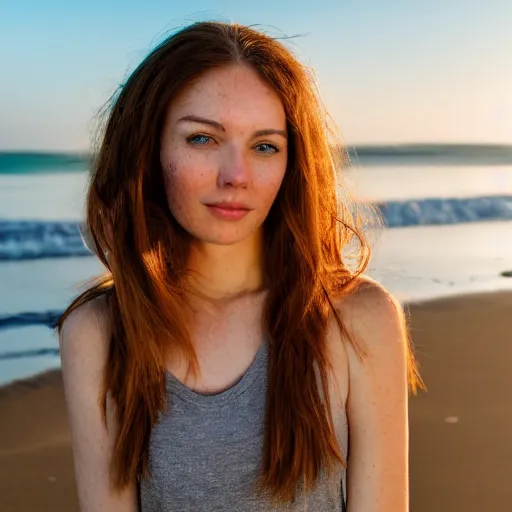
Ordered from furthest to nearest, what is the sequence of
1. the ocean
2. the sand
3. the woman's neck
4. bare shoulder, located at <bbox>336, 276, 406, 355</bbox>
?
the ocean → the sand → the woman's neck → bare shoulder, located at <bbox>336, 276, 406, 355</bbox>

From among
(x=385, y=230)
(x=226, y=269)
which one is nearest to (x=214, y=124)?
(x=226, y=269)

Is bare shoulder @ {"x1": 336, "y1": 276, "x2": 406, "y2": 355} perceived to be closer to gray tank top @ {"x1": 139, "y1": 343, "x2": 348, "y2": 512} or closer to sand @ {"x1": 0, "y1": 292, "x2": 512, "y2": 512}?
gray tank top @ {"x1": 139, "y1": 343, "x2": 348, "y2": 512}

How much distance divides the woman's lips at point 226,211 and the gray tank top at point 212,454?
0.40 meters

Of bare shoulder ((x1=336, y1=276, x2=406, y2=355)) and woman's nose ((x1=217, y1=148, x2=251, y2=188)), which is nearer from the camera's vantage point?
woman's nose ((x1=217, y1=148, x2=251, y2=188))

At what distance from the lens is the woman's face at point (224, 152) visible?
6.70 feet

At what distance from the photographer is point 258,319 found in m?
2.24

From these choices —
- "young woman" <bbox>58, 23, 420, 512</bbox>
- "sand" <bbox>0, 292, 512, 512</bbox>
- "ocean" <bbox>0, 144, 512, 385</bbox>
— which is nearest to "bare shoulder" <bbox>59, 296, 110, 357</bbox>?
"young woman" <bbox>58, 23, 420, 512</bbox>

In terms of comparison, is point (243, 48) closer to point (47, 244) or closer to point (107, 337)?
point (107, 337)

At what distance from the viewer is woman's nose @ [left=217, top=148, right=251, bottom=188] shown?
2.02 metres

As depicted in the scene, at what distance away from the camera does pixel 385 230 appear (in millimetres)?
8102

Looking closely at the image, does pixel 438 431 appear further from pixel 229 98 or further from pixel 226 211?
pixel 229 98

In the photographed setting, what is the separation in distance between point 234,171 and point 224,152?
0.19 feet

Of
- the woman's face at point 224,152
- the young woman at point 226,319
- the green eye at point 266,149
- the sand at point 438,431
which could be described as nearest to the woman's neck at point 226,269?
the young woman at point 226,319

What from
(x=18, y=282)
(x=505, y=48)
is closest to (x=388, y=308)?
(x=18, y=282)
